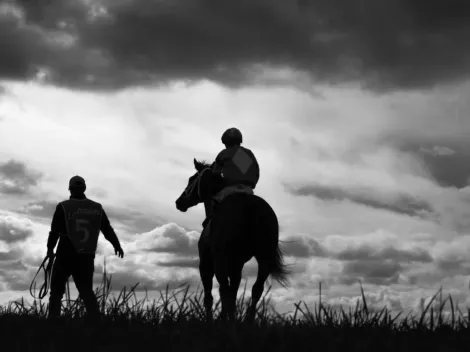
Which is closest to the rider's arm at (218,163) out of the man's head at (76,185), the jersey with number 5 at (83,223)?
the jersey with number 5 at (83,223)

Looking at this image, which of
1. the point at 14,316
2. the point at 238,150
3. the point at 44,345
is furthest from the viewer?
the point at 238,150

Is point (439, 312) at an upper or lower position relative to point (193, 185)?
lower

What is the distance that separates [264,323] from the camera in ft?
22.1

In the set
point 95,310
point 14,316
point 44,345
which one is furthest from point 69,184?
point 44,345

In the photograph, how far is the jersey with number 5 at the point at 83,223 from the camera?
11.1 meters

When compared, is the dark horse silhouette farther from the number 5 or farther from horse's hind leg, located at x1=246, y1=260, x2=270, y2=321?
the number 5

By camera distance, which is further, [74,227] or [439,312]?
[74,227]

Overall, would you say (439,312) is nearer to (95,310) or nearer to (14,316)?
(95,310)

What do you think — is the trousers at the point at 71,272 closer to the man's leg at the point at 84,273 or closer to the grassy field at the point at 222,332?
the man's leg at the point at 84,273

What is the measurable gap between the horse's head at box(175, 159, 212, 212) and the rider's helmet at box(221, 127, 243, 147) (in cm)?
56

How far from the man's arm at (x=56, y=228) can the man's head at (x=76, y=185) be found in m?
0.36

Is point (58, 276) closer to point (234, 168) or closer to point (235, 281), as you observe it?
point (235, 281)

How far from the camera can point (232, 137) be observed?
31.8 ft

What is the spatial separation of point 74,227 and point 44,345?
16.4 feet
